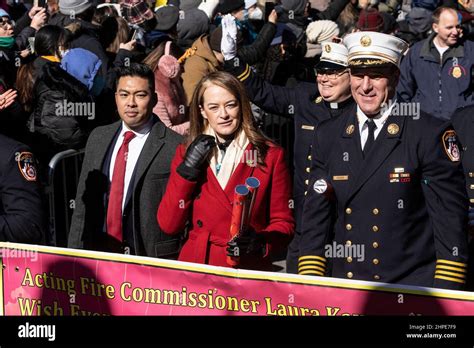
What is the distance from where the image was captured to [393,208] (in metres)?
5.75

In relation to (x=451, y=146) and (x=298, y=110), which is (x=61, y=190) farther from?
(x=451, y=146)

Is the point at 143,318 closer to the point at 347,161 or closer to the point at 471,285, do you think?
the point at 347,161

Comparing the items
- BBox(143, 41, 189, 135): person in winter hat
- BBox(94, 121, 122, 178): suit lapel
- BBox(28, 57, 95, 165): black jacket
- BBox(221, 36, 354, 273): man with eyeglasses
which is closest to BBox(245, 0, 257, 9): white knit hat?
BBox(143, 41, 189, 135): person in winter hat

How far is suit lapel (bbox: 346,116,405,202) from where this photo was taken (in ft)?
19.1

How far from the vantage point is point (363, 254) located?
19.3 ft

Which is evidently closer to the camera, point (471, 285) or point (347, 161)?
point (347, 161)

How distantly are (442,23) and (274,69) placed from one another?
2.62 metres

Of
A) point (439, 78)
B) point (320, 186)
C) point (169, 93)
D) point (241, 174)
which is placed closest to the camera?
point (320, 186)

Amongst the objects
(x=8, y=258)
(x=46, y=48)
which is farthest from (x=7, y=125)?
(x=8, y=258)

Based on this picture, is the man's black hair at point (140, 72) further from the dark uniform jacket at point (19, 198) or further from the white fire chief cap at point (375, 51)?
the white fire chief cap at point (375, 51)

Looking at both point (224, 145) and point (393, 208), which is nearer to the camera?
point (393, 208)

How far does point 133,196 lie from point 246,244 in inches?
51.3

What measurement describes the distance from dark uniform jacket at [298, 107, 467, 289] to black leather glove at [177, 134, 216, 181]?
29.4 inches

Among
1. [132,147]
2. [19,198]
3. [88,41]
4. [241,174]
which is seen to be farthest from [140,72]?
[88,41]
